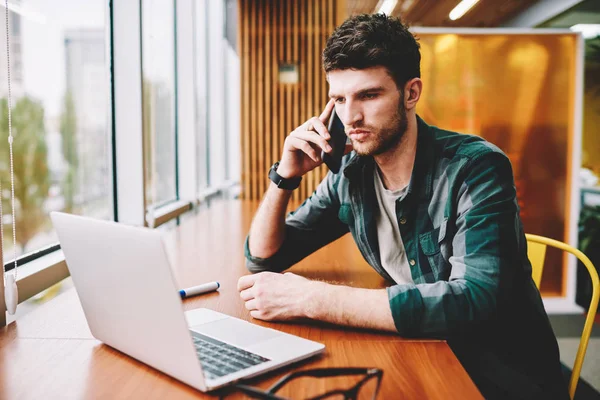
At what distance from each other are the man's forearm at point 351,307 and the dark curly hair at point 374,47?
0.69m

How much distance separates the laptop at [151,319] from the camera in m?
0.81

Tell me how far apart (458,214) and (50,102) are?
6.45 ft

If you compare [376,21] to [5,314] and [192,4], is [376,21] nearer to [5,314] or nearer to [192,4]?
[5,314]

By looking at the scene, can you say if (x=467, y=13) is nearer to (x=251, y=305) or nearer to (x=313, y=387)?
(x=251, y=305)

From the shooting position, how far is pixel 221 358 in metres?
0.97

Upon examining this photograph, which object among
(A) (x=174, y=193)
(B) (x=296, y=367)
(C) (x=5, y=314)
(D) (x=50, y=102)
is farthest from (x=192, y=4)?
(B) (x=296, y=367)

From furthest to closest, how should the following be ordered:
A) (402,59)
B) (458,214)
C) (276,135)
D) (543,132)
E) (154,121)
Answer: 1. (276,135)
2. (543,132)
3. (154,121)
4. (402,59)
5. (458,214)

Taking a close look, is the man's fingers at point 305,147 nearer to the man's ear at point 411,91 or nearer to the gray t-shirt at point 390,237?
the gray t-shirt at point 390,237

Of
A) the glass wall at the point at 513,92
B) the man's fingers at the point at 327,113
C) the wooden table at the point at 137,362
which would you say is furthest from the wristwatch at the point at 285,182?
the glass wall at the point at 513,92

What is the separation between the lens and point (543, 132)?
4.18 metres

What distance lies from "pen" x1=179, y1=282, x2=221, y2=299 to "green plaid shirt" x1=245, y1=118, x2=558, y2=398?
251 millimetres

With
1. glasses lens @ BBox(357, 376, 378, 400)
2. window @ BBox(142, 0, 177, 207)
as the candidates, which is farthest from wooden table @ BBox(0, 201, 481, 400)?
window @ BBox(142, 0, 177, 207)

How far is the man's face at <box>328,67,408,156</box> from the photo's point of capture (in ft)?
4.95

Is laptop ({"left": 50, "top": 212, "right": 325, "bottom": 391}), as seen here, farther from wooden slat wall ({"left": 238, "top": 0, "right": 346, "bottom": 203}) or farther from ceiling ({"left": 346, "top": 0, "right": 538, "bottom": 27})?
wooden slat wall ({"left": 238, "top": 0, "right": 346, "bottom": 203})
